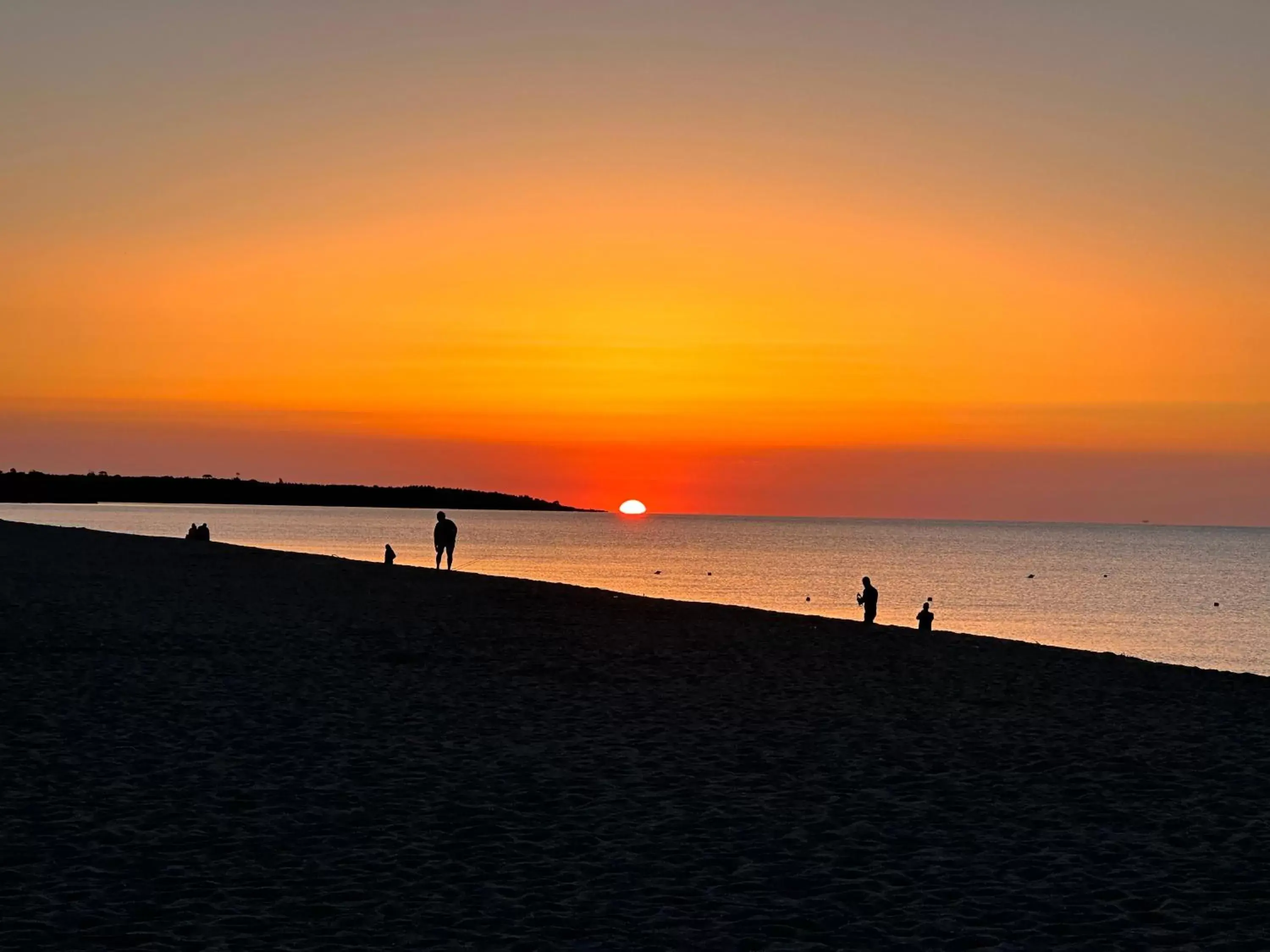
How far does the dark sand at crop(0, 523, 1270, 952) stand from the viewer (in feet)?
25.6

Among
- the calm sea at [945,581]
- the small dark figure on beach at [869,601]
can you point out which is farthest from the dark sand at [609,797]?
the calm sea at [945,581]

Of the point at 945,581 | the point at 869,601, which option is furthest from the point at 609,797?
the point at 945,581

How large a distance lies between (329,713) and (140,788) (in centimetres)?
413

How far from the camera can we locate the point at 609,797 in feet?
36.6

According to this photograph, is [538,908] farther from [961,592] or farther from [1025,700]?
[961,592]

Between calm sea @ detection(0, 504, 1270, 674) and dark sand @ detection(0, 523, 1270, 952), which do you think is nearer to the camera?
dark sand @ detection(0, 523, 1270, 952)

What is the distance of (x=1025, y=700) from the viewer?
17812 millimetres

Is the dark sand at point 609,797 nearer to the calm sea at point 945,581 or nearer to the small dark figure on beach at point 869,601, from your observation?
the small dark figure on beach at point 869,601

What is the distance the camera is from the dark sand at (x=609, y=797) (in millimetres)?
7793

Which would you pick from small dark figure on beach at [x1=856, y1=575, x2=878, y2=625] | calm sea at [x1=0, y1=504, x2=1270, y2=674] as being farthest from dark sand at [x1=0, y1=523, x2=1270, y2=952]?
calm sea at [x1=0, y1=504, x2=1270, y2=674]

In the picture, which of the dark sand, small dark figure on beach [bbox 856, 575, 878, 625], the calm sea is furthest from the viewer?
the calm sea

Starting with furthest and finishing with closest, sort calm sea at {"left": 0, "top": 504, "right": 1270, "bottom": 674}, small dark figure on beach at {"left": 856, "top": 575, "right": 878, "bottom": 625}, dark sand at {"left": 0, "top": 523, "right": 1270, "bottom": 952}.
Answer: calm sea at {"left": 0, "top": 504, "right": 1270, "bottom": 674}, small dark figure on beach at {"left": 856, "top": 575, "right": 878, "bottom": 625}, dark sand at {"left": 0, "top": 523, "right": 1270, "bottom": 952}

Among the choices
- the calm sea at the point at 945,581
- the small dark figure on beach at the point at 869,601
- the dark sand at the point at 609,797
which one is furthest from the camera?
the calm sea at the point at 945,581

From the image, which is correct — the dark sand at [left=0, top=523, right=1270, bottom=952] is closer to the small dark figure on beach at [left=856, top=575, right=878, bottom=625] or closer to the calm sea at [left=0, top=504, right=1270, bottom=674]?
the small dark figure on beach at [left=856, top=575, right=878, bottom=625]
